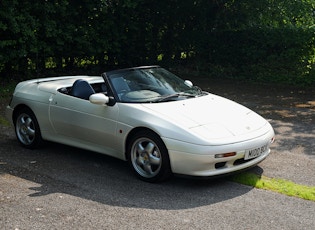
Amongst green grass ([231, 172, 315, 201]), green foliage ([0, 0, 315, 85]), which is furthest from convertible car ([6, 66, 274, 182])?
green foliage ([0, 0, 315, 85])

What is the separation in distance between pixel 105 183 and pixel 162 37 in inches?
481

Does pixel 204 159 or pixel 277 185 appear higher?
pixel 204 159

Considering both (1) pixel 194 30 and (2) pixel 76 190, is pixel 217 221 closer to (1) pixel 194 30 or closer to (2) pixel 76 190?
(2) pixel 76 190

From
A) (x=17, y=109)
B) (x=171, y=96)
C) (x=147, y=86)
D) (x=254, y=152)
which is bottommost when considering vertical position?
(x=254, y=152)

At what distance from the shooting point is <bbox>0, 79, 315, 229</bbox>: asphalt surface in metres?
4.82

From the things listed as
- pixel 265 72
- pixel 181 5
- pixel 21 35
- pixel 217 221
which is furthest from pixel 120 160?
pixel 181 5

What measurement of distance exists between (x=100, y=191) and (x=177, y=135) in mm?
1132

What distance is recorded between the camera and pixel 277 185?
590 cm

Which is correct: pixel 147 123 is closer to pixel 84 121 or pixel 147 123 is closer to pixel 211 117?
pixel 211 117

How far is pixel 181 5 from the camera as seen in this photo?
16891mm

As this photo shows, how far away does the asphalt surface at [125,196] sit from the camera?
190 inches

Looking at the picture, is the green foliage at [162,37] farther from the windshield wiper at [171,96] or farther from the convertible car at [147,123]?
the windshield wiper at [171,96]

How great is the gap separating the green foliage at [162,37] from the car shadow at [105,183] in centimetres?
649

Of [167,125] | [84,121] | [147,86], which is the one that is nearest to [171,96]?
[147,86]
